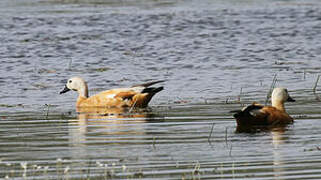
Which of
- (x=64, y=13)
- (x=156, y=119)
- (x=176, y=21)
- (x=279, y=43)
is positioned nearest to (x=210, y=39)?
(x=279, y=43)

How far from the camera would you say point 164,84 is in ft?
50.8

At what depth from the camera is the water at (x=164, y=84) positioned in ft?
27.2

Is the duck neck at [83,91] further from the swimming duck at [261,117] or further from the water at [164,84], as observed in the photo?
the swimming duck at [261,117]

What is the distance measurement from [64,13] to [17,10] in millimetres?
1450

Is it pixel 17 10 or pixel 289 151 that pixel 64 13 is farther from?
pixel 289 151

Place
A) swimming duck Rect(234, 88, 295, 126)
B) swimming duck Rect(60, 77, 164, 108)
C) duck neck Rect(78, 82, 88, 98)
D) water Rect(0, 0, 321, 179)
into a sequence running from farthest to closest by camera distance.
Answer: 1. duck neck Rect(78, 82, 88, 98)
2. swimming duck Rect(60, 77, 164, 108)
3. swimming duck Rect(234, 88, 295, 126)
4. water Rect(0, 0, 321, 179)

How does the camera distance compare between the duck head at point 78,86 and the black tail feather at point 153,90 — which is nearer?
the black tail feather at point 153,90

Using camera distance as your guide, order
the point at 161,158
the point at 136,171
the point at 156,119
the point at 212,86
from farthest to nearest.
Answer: the point at 212,86 < the point at 156,119 < the point at 161,158 < the point at 136,171

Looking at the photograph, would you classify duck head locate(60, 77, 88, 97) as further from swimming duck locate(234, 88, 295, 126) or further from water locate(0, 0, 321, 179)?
swimming duck locate(234, 88, 295, 126)

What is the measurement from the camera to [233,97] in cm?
1352

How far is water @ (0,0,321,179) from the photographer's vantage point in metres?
8.28

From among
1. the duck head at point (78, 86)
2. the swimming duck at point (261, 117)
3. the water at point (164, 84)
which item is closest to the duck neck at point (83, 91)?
the duck head at point (78, 86)

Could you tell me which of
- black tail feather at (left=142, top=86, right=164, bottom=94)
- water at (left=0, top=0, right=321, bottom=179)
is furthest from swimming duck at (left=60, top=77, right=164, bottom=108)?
water at (left=0, top=0, right=321, bottom=179)

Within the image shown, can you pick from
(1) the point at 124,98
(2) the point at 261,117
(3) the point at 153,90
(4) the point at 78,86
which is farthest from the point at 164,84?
(2) the point at 261,117
